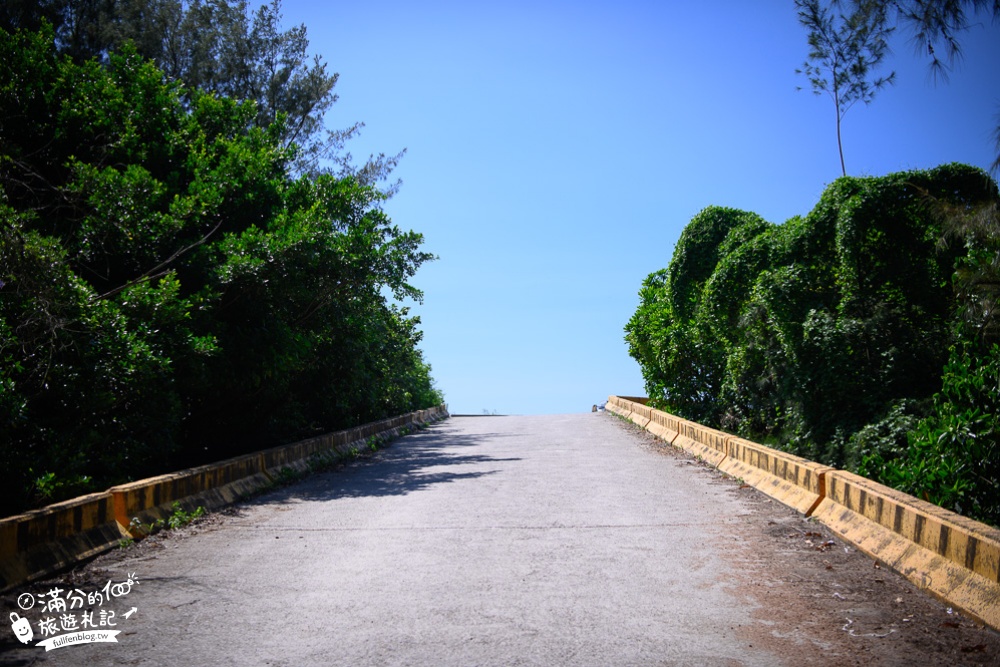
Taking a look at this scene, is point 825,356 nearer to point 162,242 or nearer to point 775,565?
point 775,565

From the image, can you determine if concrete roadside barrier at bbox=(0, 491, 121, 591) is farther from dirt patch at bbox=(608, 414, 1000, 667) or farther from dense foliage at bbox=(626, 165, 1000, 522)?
dense foliage at bbox=(626, 165, 1000, 522)

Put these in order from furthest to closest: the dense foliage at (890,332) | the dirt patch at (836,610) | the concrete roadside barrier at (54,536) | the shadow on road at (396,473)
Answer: the shadow on road at (396,473), the dense foliage at (890,332), the concrete roadside barrier at (54,536), the dirt patch at (836,610)

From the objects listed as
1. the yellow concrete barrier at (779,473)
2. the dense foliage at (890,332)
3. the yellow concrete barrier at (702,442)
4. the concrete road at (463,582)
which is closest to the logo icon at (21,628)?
the concrete road at (463,582)

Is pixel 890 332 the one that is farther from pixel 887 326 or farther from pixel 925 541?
pixel 925 541

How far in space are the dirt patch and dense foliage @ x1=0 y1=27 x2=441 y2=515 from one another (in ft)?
21.6

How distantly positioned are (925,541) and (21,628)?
6.58 m

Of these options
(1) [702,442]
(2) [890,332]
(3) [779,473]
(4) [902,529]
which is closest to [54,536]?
(4) [902,529]

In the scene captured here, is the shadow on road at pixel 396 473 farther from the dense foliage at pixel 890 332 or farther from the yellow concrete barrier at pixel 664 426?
the dense foliage at pixel 890 332

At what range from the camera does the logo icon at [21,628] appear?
5.50 meters

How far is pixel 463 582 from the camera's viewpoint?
661 cm

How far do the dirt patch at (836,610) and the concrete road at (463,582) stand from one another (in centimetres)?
4

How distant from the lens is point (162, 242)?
40.5 ft

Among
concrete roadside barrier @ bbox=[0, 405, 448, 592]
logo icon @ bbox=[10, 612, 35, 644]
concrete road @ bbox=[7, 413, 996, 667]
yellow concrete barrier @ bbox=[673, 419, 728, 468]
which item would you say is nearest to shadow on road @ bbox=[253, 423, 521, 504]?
concrete road @ bbox=[7, 413, 996, 667]

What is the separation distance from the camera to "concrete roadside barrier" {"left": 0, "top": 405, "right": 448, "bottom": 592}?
690 centimetres
